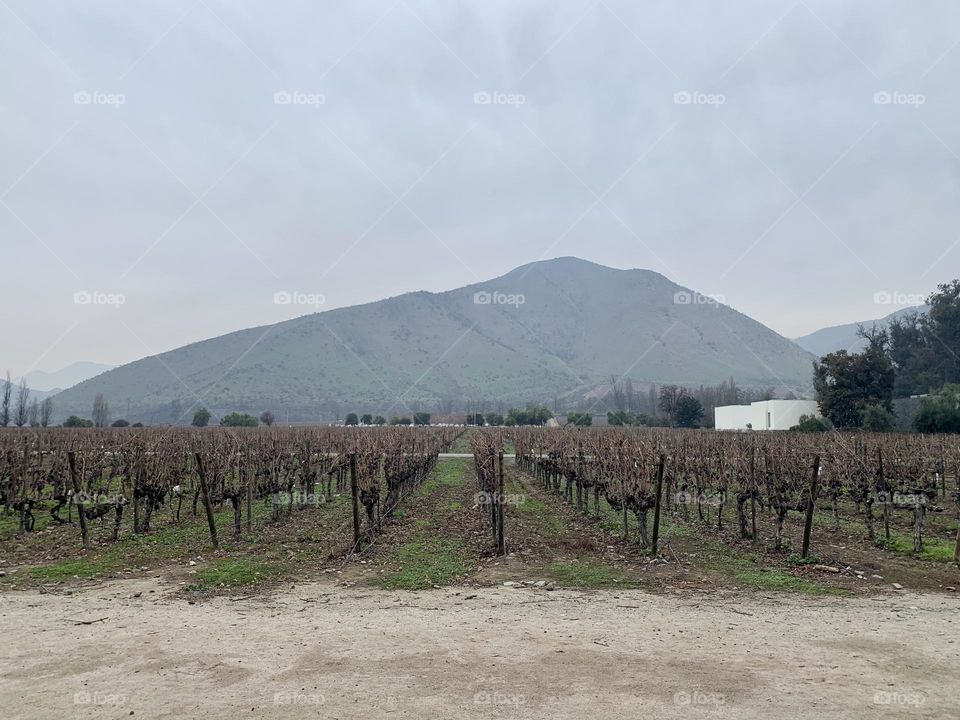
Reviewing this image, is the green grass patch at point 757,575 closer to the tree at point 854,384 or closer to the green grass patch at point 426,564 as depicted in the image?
the green grass patch at point 426,564

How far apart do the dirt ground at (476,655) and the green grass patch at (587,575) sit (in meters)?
0.49

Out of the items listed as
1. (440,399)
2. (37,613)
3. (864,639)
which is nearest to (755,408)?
(864,639)

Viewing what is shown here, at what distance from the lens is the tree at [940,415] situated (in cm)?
3703

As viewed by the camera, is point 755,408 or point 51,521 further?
point 755,408

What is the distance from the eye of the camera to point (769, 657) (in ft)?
21.6

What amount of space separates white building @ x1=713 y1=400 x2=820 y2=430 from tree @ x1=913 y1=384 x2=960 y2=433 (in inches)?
492

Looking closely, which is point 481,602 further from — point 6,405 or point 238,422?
point 6,405

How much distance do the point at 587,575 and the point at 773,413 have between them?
173 ft

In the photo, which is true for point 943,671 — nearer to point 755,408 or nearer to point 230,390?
point 755,408

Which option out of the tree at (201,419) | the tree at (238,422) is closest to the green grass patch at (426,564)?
the tree at (238,422)

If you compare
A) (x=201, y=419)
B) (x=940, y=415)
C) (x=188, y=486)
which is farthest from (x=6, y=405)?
(x=940, y=415)

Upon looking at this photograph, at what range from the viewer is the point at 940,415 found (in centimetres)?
3725

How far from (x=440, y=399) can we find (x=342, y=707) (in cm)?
18058

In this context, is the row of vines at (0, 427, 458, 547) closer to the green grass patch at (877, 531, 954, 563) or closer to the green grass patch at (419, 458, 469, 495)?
the green grass patch at (419, 458, 469, 495)
